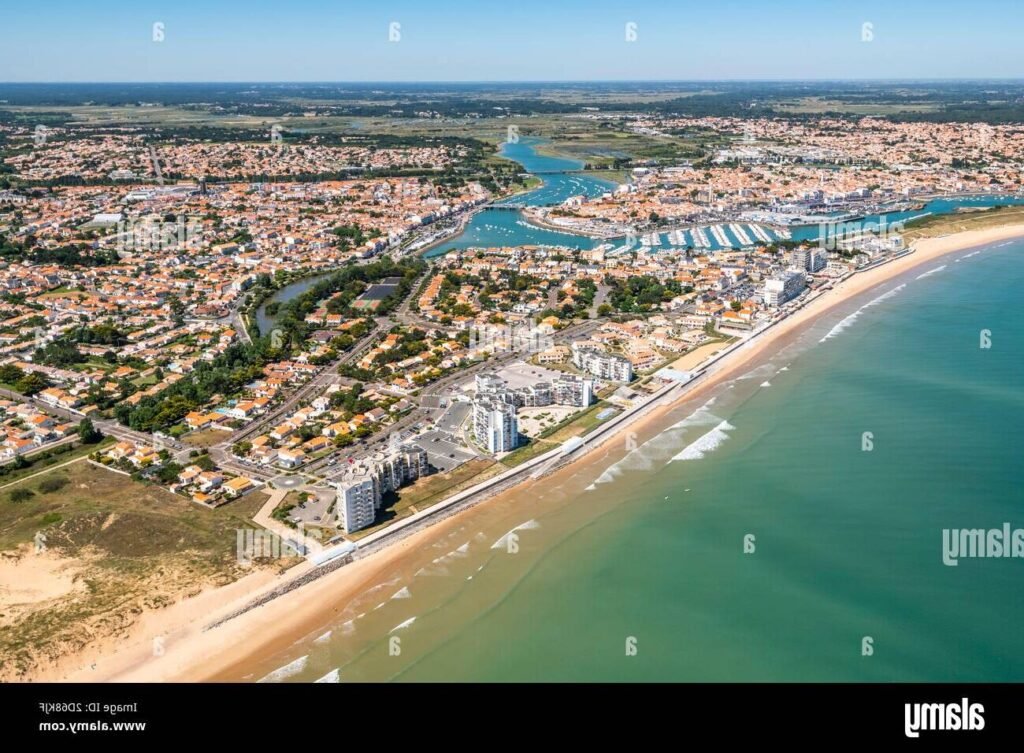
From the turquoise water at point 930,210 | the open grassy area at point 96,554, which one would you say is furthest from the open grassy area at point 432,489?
the turquoise water at point 930,210

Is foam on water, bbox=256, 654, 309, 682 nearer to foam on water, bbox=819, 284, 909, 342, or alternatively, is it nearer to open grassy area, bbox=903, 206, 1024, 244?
foam on water, bbox=819, 284, 909, 342

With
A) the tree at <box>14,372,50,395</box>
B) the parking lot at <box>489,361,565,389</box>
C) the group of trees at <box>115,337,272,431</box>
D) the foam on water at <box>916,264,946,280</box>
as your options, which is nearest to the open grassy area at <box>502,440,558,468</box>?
the parking lot at <box>489,361,565,389</box>

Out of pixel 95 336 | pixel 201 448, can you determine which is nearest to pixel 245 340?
pixel 95 336

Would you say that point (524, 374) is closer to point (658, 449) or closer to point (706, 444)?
point (658, 449)

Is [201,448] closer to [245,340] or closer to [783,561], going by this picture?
[245,340]

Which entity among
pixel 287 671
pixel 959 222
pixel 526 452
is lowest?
pixel 287 671

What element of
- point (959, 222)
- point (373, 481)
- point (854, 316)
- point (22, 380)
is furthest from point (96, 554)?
point (959, 222)

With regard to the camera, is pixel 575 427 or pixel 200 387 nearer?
pixel 575 427
